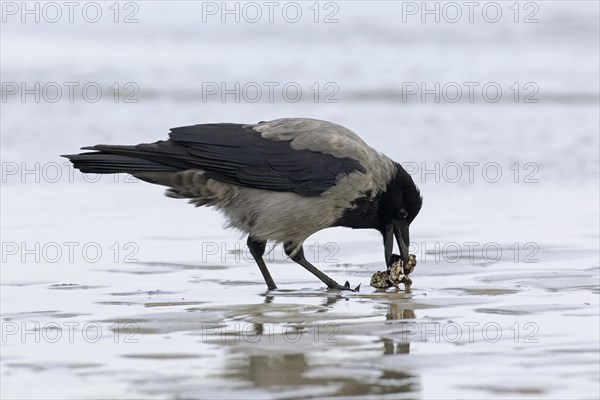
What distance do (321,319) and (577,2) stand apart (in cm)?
1779

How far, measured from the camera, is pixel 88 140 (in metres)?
12.5

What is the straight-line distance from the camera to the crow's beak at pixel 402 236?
7520 mm

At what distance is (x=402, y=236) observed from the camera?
7539mm

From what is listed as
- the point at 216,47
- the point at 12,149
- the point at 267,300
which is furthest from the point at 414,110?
the point at 267,300

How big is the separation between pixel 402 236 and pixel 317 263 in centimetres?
73

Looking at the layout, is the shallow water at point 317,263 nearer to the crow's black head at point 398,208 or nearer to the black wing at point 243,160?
the crow's black head at point 398,208

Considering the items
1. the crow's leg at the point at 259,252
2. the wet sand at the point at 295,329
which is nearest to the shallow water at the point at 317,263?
the wet sand at the point at 295,329

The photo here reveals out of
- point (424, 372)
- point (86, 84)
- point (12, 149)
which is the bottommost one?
point (424, 372)

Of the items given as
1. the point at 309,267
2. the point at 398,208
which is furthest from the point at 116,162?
the point at 398,208

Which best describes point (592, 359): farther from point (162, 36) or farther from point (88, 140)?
point (162, 36)

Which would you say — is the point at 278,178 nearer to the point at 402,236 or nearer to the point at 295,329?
the point at 402,236

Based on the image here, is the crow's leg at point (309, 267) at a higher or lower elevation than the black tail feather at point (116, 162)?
lower

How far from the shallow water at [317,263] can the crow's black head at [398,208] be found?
0.80 feet

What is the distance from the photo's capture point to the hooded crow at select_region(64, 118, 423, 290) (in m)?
7.30
